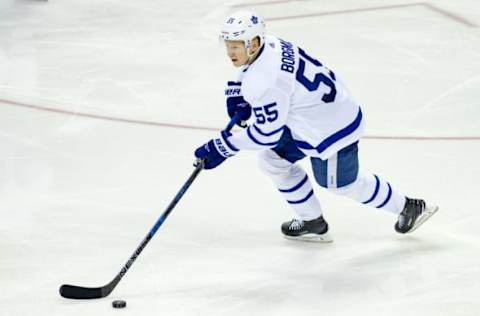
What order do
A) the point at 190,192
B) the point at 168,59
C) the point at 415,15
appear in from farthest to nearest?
the point at 415,15, the point at 168,59, the point at 190,192

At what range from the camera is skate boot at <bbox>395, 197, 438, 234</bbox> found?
3.91 m

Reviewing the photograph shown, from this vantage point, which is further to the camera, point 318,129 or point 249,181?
point 249,181

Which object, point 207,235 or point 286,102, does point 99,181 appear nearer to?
point 207,235

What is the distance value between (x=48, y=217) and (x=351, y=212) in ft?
3.99

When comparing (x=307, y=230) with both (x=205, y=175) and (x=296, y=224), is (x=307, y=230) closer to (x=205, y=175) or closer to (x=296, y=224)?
(x=296, y=224)

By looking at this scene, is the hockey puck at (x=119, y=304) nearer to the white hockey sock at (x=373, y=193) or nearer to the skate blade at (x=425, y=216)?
the white hockey sock at (x=373, y=193)

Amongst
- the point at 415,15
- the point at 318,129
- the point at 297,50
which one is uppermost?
the point at 297,50

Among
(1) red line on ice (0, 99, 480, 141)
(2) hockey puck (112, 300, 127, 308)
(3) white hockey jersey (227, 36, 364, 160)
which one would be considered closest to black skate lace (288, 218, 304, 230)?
(3) white hockey jersey (227, 36, 364, 160)

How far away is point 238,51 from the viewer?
346 centimetres

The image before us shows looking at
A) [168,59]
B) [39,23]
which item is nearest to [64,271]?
[168,59]

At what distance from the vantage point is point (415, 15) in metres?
7.34

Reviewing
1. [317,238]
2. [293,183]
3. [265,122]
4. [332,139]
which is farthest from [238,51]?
[317,238]

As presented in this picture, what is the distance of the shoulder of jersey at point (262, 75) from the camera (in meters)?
3.41

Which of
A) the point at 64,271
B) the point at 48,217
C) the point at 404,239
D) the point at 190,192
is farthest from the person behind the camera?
the point at 190,192
